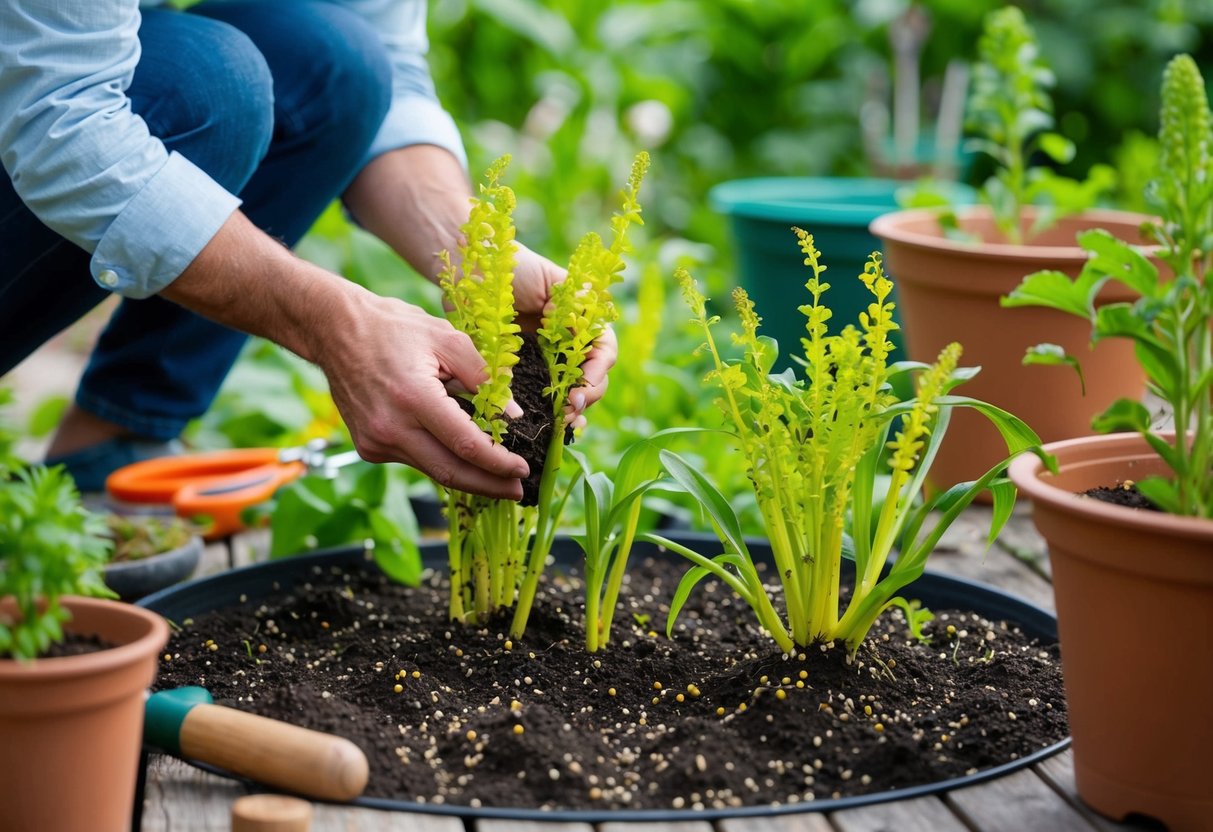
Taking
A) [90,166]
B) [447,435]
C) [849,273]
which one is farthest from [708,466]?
[90,166]

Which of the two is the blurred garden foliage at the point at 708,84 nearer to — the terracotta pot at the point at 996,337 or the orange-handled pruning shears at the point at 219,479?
the terracotta pot at the point at 996,337

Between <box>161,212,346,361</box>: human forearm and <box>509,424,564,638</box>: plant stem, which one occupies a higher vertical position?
<box>161,212,346,361</box>: human forearm

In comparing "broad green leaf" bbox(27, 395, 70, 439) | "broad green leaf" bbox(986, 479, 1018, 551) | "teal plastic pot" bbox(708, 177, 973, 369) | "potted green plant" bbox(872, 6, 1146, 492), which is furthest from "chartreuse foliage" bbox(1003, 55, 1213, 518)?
"broad green leaf" bbox(27, 395, 70, 439)

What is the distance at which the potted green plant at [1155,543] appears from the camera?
4.31 feet

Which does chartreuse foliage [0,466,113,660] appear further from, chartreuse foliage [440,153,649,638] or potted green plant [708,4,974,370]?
potted green plant [708,4,974,370]

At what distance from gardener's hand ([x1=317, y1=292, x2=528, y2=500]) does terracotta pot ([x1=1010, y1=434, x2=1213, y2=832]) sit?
25.1 inches

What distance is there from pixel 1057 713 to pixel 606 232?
3195 mm

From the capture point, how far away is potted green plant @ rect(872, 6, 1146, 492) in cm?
247

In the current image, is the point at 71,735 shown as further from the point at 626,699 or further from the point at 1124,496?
the point at 1124,496

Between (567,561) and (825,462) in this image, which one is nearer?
(825,462)

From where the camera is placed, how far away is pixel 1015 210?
9.17 ft

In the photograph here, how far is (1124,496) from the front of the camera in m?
1.46

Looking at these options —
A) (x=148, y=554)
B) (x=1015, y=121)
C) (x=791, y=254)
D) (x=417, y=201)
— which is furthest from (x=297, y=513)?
(x=1015, y=121)

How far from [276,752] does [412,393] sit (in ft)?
1.48
